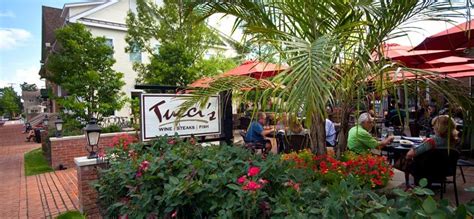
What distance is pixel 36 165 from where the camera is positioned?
31.1 feet

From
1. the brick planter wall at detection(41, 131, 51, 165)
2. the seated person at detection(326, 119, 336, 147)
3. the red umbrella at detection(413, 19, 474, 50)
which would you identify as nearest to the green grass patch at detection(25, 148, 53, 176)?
the brick planter wall at detection(41, 131, 51, 165)

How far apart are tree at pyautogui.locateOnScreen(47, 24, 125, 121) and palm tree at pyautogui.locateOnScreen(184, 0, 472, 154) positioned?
918 cm

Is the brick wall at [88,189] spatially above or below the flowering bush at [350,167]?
below

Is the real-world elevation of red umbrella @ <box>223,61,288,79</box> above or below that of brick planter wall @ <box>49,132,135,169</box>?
above

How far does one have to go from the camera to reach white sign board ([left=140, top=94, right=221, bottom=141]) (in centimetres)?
383

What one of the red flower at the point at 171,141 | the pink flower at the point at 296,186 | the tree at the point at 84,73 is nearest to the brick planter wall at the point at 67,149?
the tree at the point at 84,73

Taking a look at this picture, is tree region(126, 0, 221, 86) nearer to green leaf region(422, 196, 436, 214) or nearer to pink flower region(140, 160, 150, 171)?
pink flower region(140, 160, 150, 171)

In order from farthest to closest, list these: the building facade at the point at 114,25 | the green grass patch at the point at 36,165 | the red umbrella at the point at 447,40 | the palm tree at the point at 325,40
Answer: the building facade at the point at 114,25 < the green grass patch at the point at 36,165 < the red umbrella at the point at 447,40 < the palm tree at the point at 325,40

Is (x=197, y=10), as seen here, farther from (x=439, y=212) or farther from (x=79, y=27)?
(x=79, y=27)

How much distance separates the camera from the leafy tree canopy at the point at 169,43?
1367cm

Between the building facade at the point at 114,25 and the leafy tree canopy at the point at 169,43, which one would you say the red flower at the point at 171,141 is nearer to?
the leafy tree canopy at the point at 169,43

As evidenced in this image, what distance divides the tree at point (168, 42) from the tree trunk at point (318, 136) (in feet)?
32.0

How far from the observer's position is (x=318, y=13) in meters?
2.95

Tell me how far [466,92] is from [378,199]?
159 centimetres
